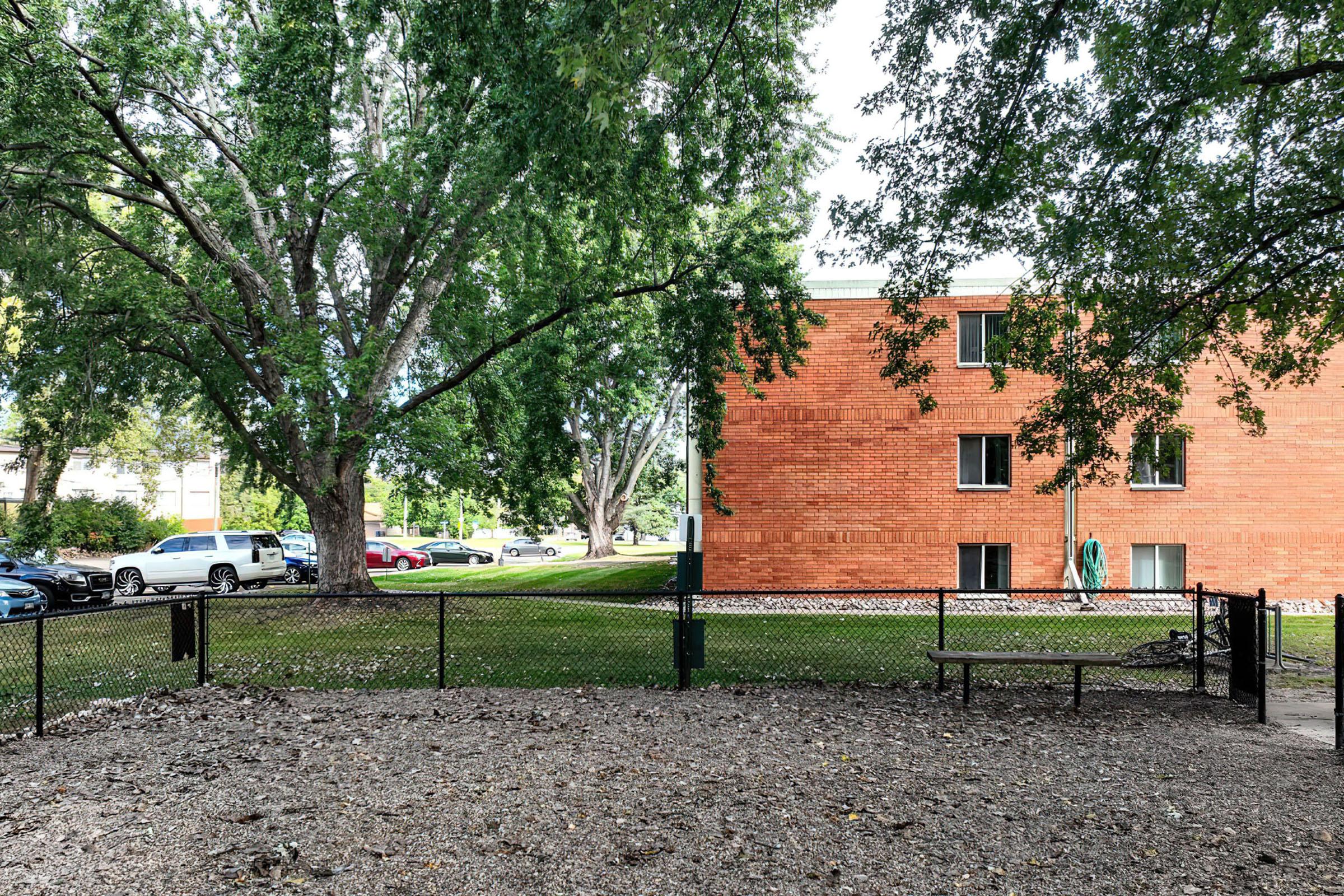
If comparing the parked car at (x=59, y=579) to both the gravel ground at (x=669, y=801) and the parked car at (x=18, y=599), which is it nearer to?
the parked car at (x=18, y=599)

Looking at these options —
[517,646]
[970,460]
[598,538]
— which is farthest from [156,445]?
[970,460]

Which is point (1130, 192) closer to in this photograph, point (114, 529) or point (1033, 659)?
point (1033, 659)

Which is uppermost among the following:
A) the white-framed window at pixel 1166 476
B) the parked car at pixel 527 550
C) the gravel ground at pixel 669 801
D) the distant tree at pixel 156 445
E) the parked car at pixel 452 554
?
the distant tree at pixel 156 445

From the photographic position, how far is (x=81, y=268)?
17.0 meters

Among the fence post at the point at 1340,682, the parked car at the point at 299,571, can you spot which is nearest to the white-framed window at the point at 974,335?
the fence post at the point at 1340,682

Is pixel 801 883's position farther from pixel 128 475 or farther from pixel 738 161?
pixel 128 475

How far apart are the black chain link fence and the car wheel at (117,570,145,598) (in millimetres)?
14432

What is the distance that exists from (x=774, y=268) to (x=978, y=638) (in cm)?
731

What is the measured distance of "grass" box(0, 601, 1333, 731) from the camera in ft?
31.5

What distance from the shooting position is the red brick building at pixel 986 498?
62.2ft

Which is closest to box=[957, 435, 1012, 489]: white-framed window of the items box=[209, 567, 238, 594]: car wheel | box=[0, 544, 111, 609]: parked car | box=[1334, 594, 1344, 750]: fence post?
box=[1334, 594, 1344, 750]: fence post

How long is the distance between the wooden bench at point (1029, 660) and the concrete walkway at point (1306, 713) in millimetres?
1530

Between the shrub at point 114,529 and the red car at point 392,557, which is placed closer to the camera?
the red car at point 392,557

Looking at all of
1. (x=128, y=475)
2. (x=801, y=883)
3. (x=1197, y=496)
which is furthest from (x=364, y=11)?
(x=128, y=475)
